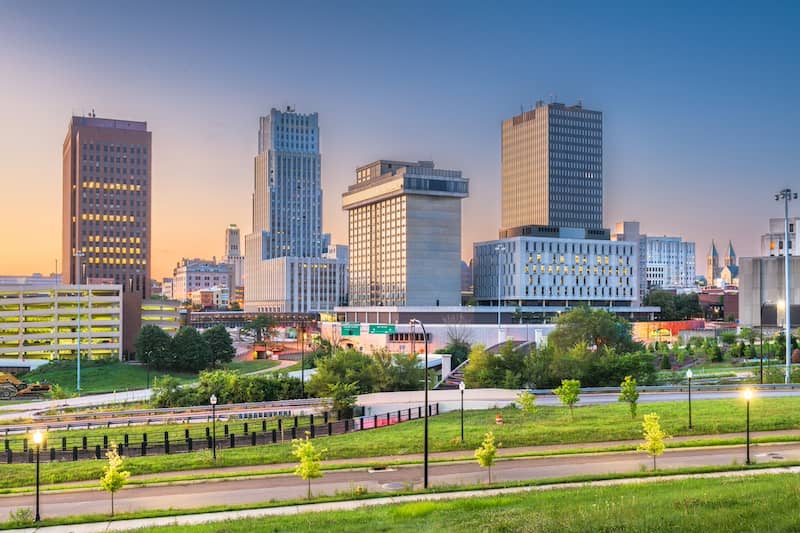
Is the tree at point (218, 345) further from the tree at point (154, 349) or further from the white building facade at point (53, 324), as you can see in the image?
the white building facade at point (53, 324)

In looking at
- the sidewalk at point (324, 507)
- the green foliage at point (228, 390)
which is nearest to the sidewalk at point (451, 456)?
the sidewalk at point (324, 507)

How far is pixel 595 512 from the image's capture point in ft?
61.1

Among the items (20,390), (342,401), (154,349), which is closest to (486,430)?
(342,401)

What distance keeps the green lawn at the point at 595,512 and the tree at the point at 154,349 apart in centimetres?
9054

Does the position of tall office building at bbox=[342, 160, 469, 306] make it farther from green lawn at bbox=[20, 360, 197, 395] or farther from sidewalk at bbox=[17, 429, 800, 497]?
sidewalk at bbox=[17, 429, 800, 497]

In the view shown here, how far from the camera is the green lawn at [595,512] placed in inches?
674

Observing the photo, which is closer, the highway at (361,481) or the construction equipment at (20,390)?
the highway at (361,481)

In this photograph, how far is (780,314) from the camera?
120 m

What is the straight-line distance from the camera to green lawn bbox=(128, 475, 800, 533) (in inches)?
674

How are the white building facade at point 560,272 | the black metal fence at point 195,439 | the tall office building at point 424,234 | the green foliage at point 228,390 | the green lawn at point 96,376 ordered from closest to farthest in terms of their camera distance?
the black metal fence at point 195,439 → the green foliage at point 228,390 → the green lawn at point 96,376 → the tall office building at point 424,234 → the white building facade at point 560,272

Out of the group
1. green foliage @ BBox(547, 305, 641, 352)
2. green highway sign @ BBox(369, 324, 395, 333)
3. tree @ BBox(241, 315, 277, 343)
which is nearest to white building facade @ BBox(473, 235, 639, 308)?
tree @ BBox(241, 315, 277, 343)

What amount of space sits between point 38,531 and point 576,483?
1752cm

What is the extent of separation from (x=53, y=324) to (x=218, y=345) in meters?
29.7

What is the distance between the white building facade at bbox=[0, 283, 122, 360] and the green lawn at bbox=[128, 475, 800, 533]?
351 feet
